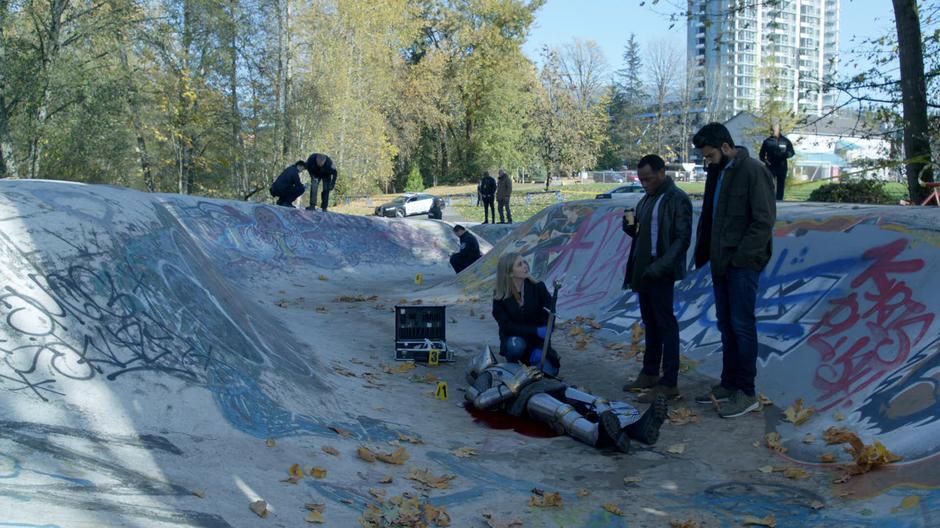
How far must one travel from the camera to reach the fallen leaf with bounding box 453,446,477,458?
5199 millimetres

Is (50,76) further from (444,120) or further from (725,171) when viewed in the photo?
(444,120)

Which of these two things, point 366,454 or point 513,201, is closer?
point 366,454

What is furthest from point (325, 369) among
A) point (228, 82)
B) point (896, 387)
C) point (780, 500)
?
point (228, 82)

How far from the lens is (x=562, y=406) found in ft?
18.3

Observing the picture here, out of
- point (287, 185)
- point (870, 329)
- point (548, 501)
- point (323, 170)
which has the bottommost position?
point (548, 501)

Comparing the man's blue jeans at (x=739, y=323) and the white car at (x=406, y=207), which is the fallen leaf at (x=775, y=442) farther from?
the white car at (x=406, y=207)

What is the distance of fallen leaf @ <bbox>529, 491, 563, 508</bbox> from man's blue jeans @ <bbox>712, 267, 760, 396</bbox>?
213 centimetres

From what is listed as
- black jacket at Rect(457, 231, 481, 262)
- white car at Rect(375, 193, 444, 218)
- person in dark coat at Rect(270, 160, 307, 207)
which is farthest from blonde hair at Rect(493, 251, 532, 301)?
white car at Rect(375, 193, 444, 218)

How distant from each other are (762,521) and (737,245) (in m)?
2.25

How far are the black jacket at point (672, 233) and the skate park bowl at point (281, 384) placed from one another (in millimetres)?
1253

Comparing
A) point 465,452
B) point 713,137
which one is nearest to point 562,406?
point 465,452

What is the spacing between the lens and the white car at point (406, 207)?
40156 millimetres

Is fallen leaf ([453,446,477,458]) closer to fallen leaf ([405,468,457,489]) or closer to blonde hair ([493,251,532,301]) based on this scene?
fallen leaf ([405,468,457,489])

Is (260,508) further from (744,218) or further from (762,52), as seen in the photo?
(762,52)
